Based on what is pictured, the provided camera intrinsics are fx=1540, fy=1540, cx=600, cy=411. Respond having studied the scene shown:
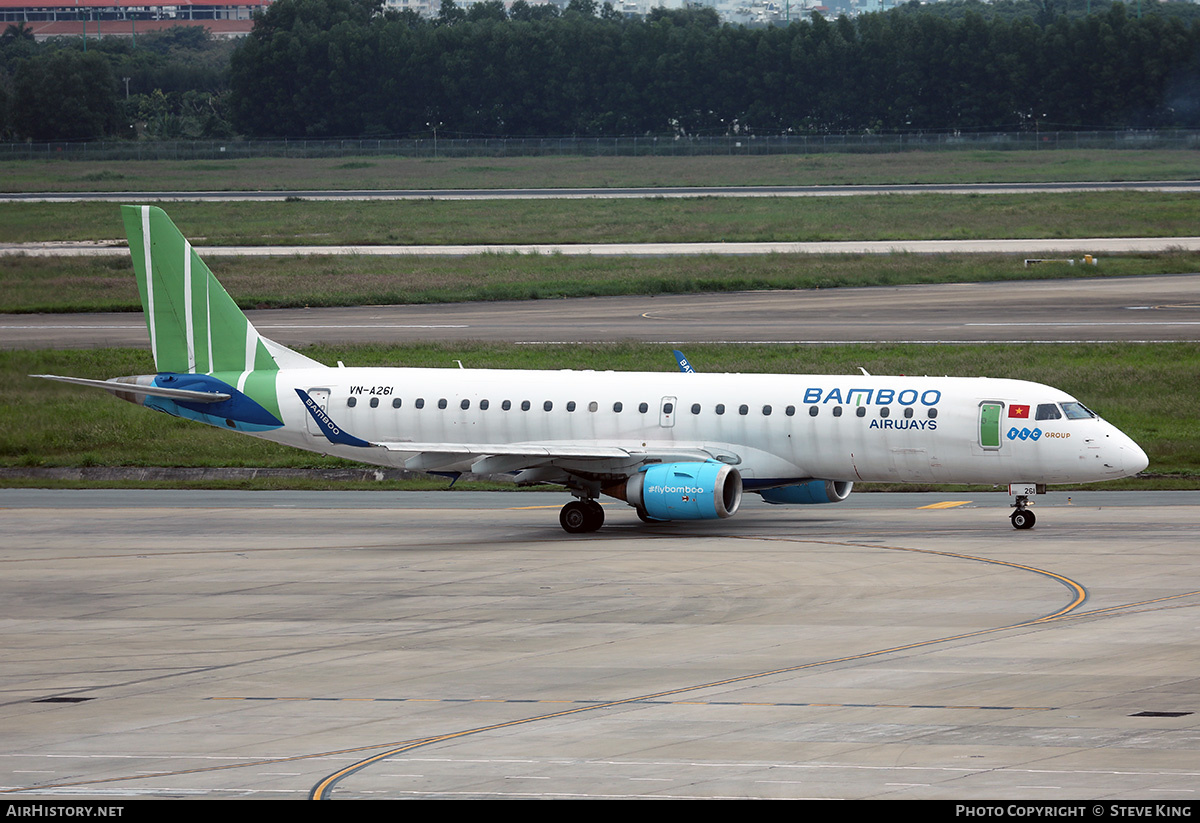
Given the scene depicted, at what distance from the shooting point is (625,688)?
23234 millimetres

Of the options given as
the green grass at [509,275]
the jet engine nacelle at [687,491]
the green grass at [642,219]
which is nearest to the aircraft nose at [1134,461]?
the jet engine nacelle at [687,491]

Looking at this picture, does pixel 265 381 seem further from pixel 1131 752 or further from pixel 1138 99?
pixel 1138 99

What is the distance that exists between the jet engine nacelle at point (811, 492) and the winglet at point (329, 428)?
10.9 metres

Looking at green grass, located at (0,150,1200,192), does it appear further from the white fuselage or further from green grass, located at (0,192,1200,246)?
the white fuselage

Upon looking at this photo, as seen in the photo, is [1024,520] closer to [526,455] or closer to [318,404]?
[526,455]

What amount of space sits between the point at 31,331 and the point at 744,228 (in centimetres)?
5478

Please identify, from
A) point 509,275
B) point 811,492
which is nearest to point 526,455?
point 811,492

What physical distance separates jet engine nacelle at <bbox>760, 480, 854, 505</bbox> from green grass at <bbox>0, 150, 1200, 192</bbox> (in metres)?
113

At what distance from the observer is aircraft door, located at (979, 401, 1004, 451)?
3672cm

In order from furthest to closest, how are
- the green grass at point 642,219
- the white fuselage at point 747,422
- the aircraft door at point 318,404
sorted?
the green grass at point 642,219 < the aircraft door at point 318,404 < the white fuselage at point 747,422

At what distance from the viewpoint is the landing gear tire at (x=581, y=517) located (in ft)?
130

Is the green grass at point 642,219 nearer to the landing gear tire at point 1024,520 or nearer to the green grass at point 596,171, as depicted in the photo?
the green grass at point 596,171

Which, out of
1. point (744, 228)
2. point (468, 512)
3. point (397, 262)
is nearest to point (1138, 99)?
point (744, 228)

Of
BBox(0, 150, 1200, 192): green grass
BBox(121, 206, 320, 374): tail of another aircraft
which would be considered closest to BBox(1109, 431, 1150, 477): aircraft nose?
BBox(121, 206, 320, 374): tail of another aircraft
